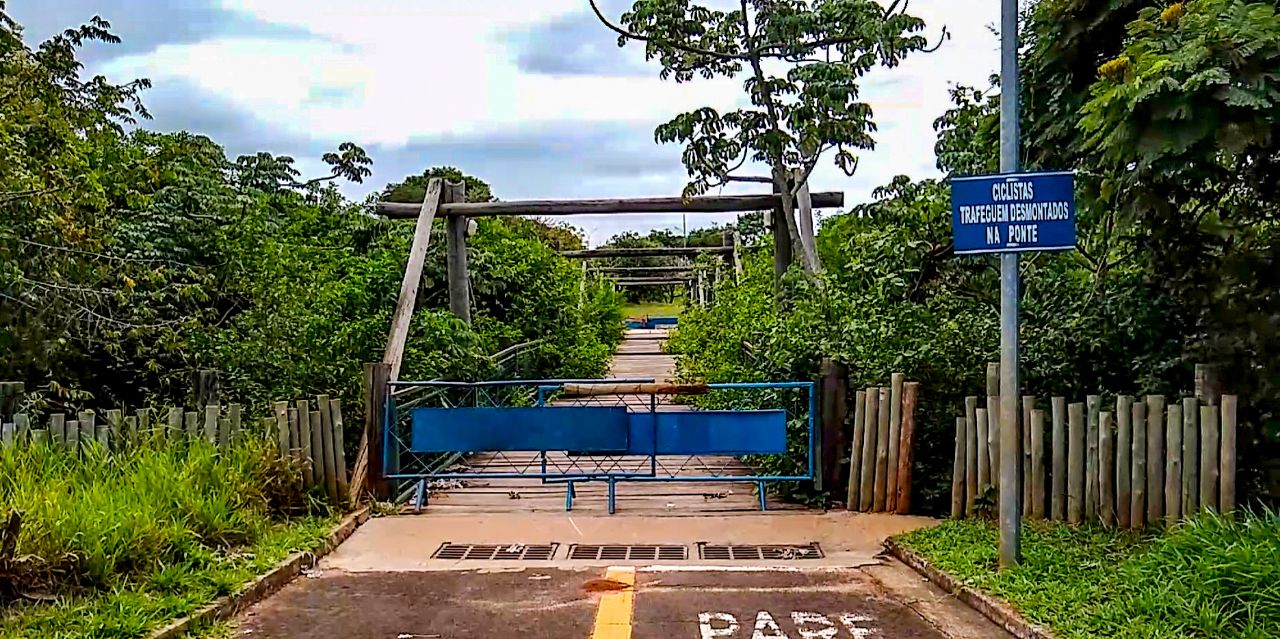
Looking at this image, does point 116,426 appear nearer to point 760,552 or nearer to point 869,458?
point 760,552

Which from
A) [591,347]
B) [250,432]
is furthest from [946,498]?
[591,347]

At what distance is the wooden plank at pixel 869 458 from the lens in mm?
8750

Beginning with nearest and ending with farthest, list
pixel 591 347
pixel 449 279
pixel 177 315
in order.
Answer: pixel 177 315
pixel 449 279
pixel 591 347

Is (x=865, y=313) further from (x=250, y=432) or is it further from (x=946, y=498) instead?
(x=250, y=432)

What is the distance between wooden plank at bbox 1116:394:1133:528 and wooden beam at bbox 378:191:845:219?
581 centimetres

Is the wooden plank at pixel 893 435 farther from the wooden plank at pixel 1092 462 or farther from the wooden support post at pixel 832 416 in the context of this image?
the wooden plank at pixel 1092 462

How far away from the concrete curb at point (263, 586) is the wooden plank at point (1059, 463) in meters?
4.83

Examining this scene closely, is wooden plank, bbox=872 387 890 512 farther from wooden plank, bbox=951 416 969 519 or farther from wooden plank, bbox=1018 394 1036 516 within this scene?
wooden plank, bbox=1018 394 1036 516

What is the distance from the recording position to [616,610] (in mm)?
6141

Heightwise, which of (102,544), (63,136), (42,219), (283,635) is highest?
(63,136)

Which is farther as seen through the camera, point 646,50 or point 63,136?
point 646,50

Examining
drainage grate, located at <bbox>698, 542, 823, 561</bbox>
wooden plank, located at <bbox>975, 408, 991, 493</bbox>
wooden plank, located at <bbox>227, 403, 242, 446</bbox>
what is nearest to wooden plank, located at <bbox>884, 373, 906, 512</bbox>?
wooden plank, located at <bbox>975, 408, 991, 493</bbox>

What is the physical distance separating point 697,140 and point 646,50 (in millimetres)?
1265

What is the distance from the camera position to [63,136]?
9.91 metres
